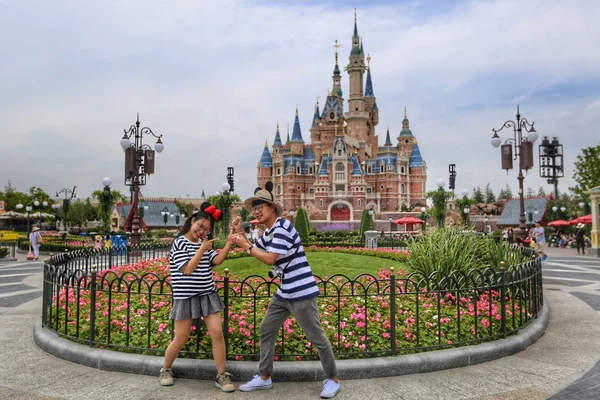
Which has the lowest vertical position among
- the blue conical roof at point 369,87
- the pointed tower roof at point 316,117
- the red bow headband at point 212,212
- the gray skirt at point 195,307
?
the gray skirt at point 195,307

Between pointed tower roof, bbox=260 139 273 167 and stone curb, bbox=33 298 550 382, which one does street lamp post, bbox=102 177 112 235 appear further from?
pointed tower roof, bbox=260 139 273 167

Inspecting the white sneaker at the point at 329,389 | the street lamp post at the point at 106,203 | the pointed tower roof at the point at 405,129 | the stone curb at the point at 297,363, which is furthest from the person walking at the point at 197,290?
the pointed tower roof at the point at 405,129

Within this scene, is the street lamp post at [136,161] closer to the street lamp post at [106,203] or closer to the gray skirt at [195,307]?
the street lamp post at [106,203]

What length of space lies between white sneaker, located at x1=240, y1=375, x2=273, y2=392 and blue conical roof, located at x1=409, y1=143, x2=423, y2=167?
78435mm

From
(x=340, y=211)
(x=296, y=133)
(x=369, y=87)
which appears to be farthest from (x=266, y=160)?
(x=369, y=87)

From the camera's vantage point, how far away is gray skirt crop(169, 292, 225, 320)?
451 centimetres

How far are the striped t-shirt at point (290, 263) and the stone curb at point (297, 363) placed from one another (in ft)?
3.44

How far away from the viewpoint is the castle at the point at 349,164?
7238cm

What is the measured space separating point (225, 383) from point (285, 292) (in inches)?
45.9

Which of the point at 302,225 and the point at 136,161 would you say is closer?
the point at 136,161

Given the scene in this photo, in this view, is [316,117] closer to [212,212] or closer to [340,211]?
[340,211]

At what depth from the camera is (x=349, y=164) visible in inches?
2901

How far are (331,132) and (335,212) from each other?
17693 millimetres

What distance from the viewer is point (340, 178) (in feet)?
239
